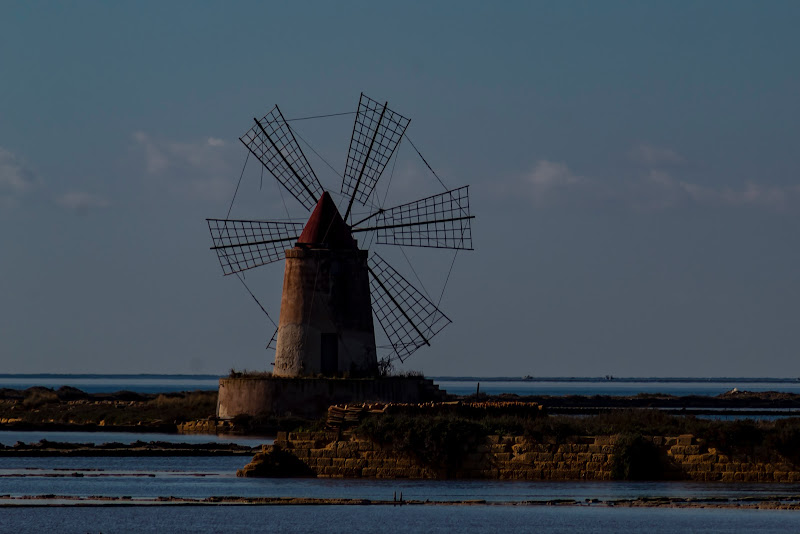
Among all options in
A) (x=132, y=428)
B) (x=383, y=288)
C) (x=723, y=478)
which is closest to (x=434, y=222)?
(x=383, y=288)

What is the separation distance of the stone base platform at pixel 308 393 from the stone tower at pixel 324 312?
499 millimetres

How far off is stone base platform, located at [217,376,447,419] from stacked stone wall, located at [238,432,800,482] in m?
14.0

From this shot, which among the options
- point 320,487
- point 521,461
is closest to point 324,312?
point 320,487

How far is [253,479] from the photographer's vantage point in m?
30.8

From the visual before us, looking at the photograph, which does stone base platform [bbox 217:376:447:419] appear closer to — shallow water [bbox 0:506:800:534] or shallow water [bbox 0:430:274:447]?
shallow water [bbox 0:430:274:447]

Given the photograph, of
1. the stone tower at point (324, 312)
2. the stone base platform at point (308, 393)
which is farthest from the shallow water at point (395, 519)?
the stone tower at point (324, 312)

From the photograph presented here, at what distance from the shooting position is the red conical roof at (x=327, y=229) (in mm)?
46156

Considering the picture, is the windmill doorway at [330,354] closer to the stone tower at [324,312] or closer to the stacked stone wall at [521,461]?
the stone tower at [324,312]

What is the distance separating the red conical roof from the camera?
46156 mm

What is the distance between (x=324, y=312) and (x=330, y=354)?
1238mm

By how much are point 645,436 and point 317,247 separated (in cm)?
1855

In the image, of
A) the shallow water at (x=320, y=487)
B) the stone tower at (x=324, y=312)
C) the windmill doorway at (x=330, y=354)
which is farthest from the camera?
the windmill doorway at (x=330, y=354)

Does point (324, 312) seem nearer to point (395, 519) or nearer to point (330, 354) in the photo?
point (330, 354)

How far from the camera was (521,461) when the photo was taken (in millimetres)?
29078
